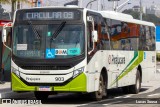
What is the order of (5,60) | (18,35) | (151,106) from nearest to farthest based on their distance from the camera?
(151,106) → (18,35) → (5,60)

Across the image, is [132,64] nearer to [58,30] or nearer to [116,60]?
[116,60]

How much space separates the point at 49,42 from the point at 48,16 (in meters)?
0.90

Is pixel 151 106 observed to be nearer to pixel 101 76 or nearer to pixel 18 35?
pixel 101 76

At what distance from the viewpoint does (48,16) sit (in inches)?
713

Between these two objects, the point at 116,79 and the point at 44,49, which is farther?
the point at 116,79

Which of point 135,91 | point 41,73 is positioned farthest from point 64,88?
point 135,91

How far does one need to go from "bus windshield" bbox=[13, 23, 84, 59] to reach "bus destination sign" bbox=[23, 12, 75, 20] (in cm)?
26

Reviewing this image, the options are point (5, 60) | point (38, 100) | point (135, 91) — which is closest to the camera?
point (38, 100)

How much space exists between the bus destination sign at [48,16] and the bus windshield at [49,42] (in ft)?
0.84

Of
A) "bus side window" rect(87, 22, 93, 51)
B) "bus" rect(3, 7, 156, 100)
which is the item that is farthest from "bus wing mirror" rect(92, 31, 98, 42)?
"bus side window" rect(87, 22, 93, 51)

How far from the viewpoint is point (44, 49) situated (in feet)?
58.4

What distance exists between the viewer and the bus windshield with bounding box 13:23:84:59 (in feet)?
57.9

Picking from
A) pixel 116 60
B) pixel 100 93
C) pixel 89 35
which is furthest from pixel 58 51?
pixel 116 60

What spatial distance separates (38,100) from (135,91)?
5.69 meters
